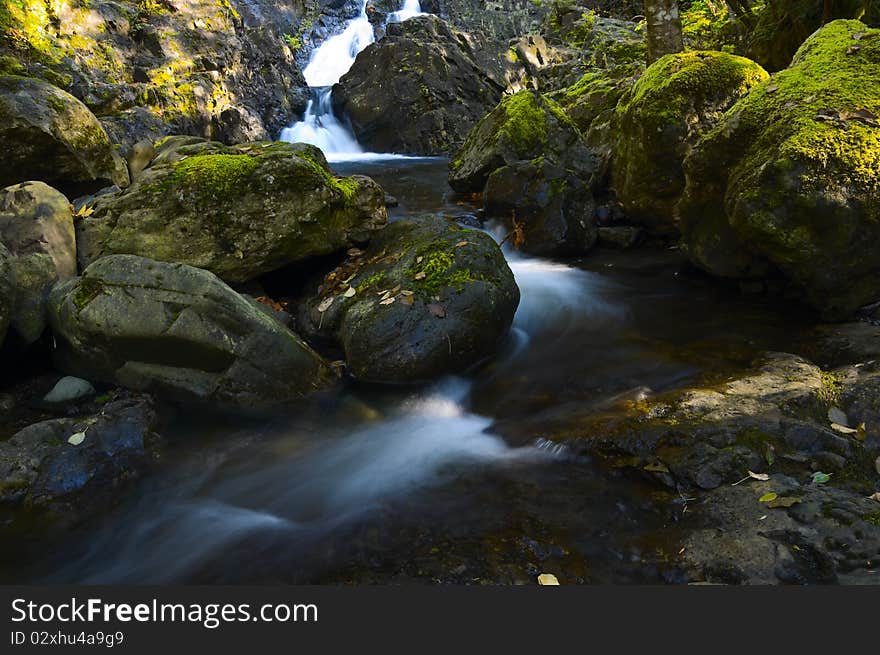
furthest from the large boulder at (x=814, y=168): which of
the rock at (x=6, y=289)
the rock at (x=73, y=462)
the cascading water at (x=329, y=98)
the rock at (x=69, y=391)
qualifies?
the cascading water at (x=329, y=98)

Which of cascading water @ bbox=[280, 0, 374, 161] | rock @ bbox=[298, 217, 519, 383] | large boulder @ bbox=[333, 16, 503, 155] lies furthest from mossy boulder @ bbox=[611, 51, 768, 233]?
large boulder @ bbox=[333, 16, 503, 155]

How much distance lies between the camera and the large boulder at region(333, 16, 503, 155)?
18.4 metres

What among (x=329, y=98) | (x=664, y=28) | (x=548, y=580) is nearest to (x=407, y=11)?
(x=329, y=98)

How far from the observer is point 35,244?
521cm

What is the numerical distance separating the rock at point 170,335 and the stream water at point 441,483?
0.32 meters

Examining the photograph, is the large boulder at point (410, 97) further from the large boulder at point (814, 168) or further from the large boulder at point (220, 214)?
the large boulder at point (814, 168)

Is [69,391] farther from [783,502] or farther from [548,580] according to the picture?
[783,502]

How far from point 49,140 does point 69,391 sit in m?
3.18

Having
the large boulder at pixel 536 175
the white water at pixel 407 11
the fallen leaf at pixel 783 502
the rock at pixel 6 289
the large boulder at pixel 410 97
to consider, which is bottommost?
the fallen leaf at pixel 783 502

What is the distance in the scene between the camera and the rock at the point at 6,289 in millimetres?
A: 4359

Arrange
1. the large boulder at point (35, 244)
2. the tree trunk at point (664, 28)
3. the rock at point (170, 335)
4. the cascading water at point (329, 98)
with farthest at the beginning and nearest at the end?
the cascading water at point (329, 98), the tree trunk at point (664, 28), the large boulder at point (35, 244), the rock at point (170, 335)

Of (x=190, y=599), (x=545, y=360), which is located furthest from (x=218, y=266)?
(x=190, y=599)

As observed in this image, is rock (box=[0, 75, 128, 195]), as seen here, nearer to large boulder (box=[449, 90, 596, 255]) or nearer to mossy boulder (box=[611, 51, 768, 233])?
large boulder (box=[449, 90, 596, 255])

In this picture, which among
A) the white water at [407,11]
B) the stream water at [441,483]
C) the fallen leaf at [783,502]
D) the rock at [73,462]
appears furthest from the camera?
the white water at [407,11]
